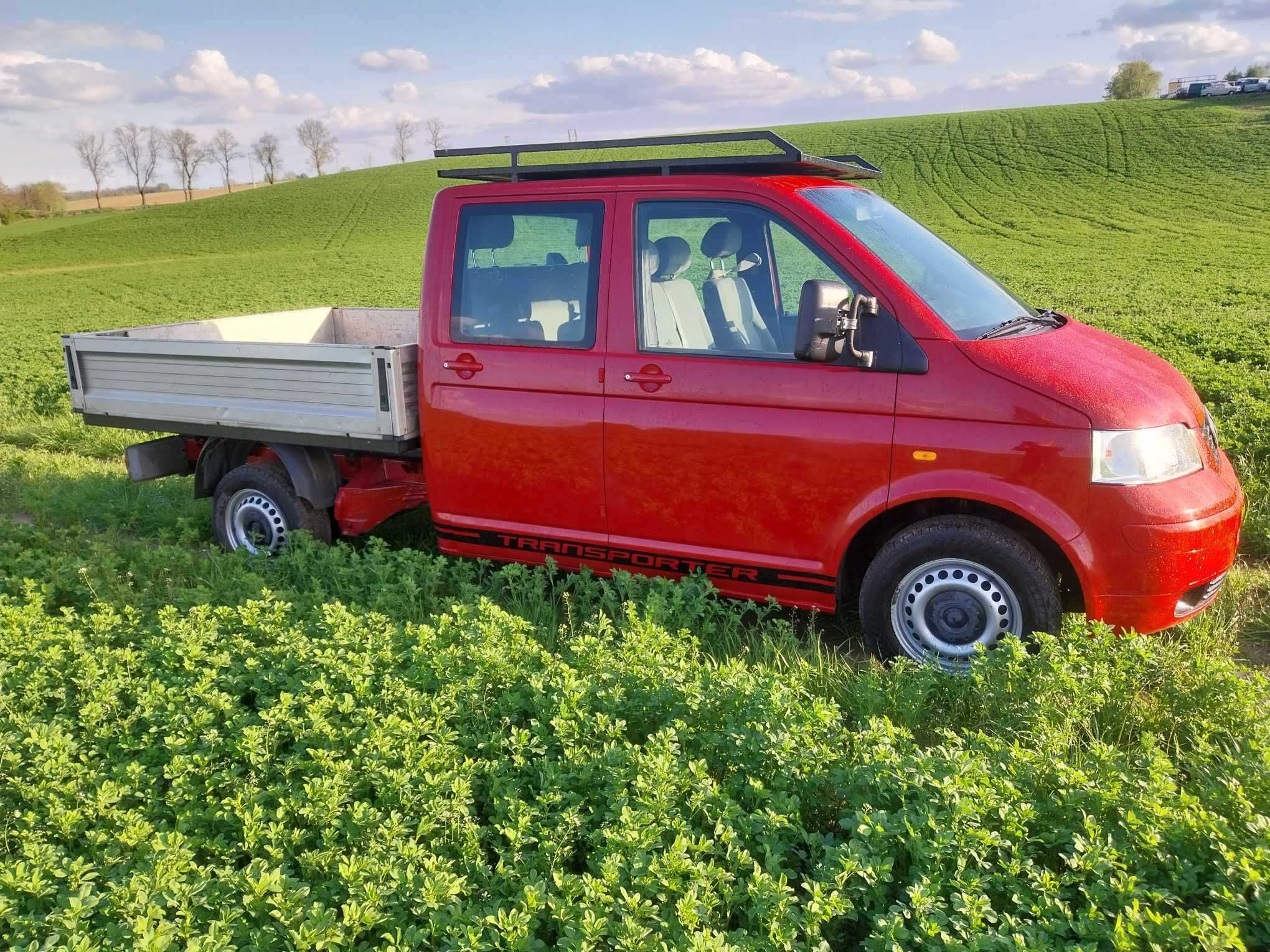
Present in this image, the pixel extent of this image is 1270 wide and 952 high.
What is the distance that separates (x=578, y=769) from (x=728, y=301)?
247cm

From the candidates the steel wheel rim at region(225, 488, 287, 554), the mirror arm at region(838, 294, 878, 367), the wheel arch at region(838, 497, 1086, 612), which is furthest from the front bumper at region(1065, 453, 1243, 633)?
the steel wheel rim at region(225, 488, 287, 554)

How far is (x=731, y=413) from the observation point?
15.4 feet

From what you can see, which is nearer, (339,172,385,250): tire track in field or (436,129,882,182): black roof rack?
(436,129,882,182): black roof rack

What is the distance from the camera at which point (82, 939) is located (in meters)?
2.75

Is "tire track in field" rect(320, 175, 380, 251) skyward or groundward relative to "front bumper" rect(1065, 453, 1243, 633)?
skyward

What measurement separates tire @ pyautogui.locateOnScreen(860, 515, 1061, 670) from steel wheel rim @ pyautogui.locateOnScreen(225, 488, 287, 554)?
3764mm

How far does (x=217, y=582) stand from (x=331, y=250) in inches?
1843

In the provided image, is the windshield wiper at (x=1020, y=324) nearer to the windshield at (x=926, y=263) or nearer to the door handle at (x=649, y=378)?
the windshield at (x=926, y=263)

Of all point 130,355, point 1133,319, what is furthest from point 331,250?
point 130,355

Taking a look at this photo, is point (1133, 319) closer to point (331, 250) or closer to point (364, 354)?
point (364, 354)

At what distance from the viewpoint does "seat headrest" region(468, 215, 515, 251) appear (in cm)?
535

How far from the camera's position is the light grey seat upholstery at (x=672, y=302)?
4859 mm

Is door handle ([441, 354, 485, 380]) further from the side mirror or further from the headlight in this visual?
the headlight

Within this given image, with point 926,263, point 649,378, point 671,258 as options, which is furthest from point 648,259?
Answer: point 926,263
